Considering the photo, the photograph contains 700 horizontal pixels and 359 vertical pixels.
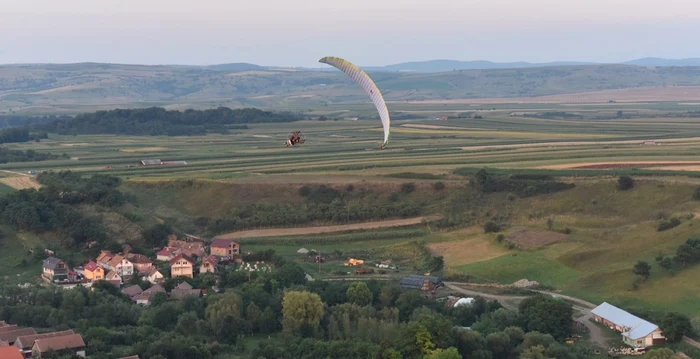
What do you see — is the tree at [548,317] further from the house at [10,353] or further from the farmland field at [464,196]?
the house at [10,353]

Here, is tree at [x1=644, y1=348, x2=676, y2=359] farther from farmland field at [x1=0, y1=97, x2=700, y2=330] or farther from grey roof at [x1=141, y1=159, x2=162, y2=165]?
grey roof at [x1=141, y1=159, x2=162, y2=165]

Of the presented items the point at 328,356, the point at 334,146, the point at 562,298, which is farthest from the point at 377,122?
the point at 328,356

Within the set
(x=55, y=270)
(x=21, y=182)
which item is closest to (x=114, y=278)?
(x=55, y=270)

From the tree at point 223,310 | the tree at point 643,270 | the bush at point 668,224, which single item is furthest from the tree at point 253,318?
the bush at point 668,224

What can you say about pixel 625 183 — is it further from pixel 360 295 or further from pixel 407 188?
pixel 360 295

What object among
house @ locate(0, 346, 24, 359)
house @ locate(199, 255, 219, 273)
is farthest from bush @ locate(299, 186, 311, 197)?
house @ locate(0, 346, 24, 359)
